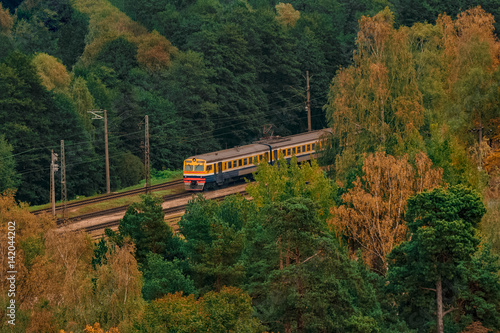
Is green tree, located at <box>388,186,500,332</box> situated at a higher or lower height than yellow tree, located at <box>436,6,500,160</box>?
lower

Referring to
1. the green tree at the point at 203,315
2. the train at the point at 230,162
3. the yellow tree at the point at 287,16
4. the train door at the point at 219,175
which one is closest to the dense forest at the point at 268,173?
the green tree at the point at 203,315

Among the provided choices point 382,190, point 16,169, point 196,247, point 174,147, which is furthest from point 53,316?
point 174,147

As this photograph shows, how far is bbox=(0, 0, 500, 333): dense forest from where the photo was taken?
37094mm

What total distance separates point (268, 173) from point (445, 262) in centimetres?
2378

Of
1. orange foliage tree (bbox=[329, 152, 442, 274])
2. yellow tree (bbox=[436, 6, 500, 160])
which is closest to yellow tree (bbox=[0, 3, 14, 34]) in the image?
yellow tree (bbox=[436, 6, 500, 160])

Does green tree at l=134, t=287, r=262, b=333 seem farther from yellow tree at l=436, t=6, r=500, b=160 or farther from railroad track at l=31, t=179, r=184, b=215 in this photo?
railroad track at l=31, t=179, r=184, b=215

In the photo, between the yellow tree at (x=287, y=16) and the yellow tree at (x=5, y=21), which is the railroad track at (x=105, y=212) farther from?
the yellow tree at (x=5, y=21)

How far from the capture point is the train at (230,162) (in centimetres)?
7712

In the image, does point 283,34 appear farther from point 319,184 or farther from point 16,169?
point 319,184

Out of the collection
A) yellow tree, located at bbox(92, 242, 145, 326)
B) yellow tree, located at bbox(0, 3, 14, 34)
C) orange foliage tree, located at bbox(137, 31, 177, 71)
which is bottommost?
yellow tree, located at bbox(92, 242, 145, 326)

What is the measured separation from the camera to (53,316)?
1554 inches

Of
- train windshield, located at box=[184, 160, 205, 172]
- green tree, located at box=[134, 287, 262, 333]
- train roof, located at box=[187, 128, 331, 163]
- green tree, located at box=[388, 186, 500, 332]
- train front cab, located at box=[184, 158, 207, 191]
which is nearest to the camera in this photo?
green tree, located at box=[134, 287, 262, 333]

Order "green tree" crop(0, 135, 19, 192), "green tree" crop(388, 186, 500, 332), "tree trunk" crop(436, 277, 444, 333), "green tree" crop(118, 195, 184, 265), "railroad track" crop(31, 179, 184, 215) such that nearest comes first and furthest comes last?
"green tree" crop(388, 186, 500, 332)
"tree trunk" crop(436, 277, 444, 333)
"green tree" crop(118, 195, 184, 265)
"railroad track" crop(31, 179, 184, 215)
"green tree" crop(0, 135, 19, 192)

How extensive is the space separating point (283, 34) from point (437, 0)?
66.8 ft
